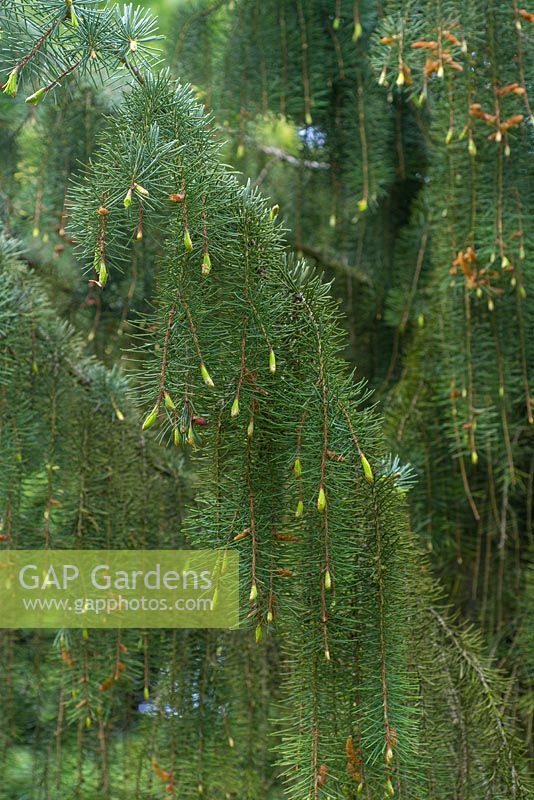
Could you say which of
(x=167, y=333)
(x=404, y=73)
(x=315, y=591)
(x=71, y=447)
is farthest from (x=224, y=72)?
(x=315, y=591)

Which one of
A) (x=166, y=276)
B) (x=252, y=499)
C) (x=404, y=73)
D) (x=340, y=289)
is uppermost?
(x=340, y=289)

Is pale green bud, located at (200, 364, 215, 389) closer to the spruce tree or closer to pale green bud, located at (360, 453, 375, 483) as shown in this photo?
the spruce tree

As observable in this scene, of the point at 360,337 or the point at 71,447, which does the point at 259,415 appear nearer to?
the point at 71,447

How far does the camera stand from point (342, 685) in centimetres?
75

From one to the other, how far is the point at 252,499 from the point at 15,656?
76 centimetres

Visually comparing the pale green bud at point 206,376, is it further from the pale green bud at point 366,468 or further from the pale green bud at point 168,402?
the pale green bud at point 366,468

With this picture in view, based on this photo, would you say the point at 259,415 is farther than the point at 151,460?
No

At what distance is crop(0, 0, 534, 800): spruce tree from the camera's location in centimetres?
69
